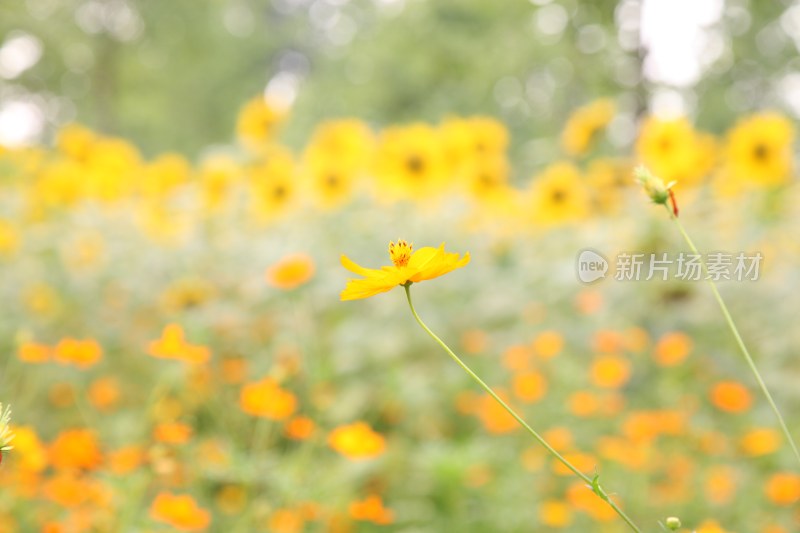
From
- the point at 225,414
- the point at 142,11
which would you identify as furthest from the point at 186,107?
the point at 225,414

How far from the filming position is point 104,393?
2.53 m

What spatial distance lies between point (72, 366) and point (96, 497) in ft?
3.25

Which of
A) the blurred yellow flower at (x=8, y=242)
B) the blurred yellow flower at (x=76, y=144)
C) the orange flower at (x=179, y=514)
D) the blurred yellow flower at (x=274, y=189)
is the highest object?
the blurred yellow flower at (x=76, y=144)

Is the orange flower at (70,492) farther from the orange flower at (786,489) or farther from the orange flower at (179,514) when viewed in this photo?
the orange flower at (786,489)

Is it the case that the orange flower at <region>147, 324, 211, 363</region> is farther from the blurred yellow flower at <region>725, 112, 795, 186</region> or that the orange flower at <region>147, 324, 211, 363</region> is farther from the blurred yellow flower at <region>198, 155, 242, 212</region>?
the blurred yellow flower at <region>725, 112, 795, 186</region>

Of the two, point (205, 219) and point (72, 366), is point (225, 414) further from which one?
point (205, 219)

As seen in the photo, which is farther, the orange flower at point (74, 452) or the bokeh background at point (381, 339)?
the bokeh background at point (381, 339)

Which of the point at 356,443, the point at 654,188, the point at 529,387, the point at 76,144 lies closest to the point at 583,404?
the point at 529,387

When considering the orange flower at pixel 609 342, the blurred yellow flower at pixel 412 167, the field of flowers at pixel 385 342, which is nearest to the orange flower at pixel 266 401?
the field of flowers at pixel 385 342

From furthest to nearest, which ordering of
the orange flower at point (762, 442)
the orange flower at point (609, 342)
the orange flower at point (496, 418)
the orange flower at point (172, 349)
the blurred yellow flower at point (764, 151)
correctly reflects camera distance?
the blurred yellow flower at point (764, 151) → the orange flower at point (609, 342) → the orange flower at point (496, 418) → the orange flower at point (762, 442) → the orange flower at point (172, 349)

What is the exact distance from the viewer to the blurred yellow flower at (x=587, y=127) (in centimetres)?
367

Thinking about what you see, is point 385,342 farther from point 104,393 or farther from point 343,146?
point 343,146

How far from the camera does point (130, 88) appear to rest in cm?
1293

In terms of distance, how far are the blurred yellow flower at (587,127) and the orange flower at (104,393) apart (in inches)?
83.8
